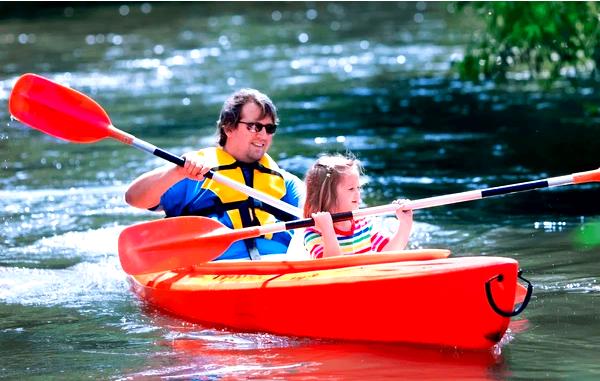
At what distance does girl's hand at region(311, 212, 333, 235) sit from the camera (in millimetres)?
5230

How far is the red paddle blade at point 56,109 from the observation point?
6.34m

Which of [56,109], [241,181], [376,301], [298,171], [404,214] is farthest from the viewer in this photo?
[298,171]

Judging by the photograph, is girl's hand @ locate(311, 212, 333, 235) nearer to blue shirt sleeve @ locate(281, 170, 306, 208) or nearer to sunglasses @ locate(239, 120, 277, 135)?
sunglasses @ locate(239, 120, 277, 135)

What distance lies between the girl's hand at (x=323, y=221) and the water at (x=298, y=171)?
0.48 meters

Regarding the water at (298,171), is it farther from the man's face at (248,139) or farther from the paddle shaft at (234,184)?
the man's face at (248,139)

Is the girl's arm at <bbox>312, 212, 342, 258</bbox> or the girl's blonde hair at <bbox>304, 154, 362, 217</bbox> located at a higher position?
the girl's blonde hair at <bbox>304, 154, 362, 217</bbox>

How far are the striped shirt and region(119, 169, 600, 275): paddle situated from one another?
0.17 m

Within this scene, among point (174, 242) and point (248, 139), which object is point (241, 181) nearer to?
point (248, 139)

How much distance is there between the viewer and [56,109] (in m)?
6.36

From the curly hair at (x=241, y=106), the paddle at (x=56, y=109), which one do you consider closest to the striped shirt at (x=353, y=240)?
the curly hair at (x=241, y=106)

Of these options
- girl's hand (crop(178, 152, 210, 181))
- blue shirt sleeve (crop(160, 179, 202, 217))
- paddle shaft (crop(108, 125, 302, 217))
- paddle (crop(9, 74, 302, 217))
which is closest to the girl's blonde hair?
paddle shaft (crop(108, 125, 302, 217))

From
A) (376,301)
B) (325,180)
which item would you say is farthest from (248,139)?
(376,301)

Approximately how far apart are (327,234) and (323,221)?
0.07 meters

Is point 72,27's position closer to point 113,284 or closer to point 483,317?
point 113,284
